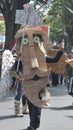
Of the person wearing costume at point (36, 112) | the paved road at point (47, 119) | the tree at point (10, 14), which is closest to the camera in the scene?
the person wearing costume at point (36, 112)

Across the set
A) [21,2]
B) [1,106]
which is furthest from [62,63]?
[21,2]

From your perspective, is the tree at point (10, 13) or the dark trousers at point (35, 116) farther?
the tree at point (10, 13)

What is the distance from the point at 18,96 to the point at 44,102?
2.11 m

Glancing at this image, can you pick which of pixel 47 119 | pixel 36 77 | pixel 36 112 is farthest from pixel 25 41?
pixel 47 119

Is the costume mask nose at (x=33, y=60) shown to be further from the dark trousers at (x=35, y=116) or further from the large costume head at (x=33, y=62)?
the dark trousers at (x=35, y=116)

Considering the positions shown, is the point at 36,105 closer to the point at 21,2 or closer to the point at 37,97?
the point at 37,97

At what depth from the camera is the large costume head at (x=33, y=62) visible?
973 cm

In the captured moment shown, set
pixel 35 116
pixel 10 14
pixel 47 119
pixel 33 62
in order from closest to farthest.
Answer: pixel 33 62
pixel 35 116
pixel 47 119
pixel 10 14

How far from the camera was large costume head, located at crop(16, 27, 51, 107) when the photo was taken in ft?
31.9

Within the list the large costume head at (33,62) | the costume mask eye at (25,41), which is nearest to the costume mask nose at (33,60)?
the large costume head at (33,62)

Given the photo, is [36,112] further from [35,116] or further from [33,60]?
[33,60]

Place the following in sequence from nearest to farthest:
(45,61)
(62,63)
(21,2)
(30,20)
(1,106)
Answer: (45,61)
(30,20)
(62,63)
(1,106)
(21,2)

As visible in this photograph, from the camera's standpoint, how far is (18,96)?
468 inches

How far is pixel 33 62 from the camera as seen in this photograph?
967 centimetres
